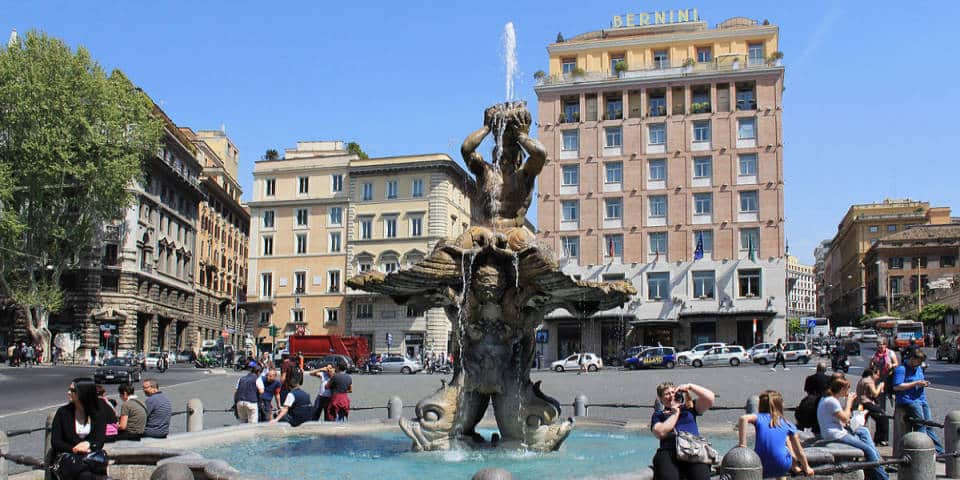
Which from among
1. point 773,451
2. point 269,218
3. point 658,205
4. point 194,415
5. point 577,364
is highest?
point 269,218

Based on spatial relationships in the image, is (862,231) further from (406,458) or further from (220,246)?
(406,458)

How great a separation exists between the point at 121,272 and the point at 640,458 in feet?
169

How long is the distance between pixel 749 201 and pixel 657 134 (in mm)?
7337

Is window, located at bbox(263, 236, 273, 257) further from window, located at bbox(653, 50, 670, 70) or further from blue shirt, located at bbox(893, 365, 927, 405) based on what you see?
blue shirt, located at bbox(893, 365, 927, 405)

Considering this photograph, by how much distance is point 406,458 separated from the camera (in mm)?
10156

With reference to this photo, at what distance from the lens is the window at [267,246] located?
231 feet

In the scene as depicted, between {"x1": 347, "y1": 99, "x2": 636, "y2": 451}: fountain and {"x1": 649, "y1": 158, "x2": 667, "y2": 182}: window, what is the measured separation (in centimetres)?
4630

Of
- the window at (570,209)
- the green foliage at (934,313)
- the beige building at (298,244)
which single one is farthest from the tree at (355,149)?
the green foliage at (934,313)

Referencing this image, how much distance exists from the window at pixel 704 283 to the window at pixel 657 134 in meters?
8.97

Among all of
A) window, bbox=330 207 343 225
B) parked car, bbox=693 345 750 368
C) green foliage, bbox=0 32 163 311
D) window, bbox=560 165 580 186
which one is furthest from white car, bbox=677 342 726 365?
window, bbox=330 207 343 225

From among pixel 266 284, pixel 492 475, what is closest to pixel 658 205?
pixel 266 284

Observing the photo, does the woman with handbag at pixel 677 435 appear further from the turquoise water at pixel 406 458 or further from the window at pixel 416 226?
the window at pixel 416 226

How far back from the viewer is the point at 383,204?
67500 mm

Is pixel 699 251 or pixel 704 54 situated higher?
pixel 704 54
